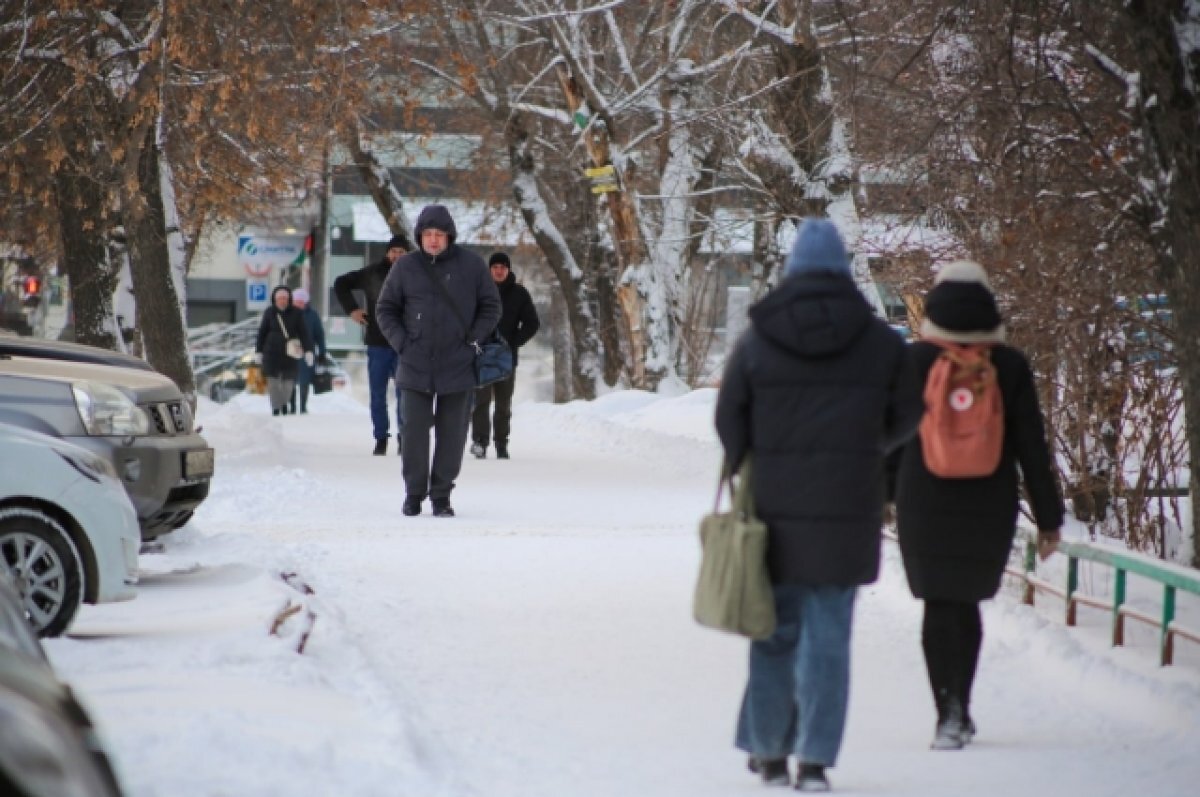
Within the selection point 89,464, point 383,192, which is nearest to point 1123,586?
point 89,464

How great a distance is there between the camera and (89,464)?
9.00m

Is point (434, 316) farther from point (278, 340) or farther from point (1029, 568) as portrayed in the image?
point (278, 340)

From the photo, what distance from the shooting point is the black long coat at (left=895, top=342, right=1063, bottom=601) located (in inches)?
277

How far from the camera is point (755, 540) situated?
20.0 ft

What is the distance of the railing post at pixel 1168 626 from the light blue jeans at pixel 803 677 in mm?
2227

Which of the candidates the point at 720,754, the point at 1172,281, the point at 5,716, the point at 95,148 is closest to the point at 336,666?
the point at 720,754

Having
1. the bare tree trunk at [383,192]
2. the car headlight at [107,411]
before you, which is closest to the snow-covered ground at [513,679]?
the car headlight at [107,411]

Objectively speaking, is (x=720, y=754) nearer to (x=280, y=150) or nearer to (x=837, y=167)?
(x=837, y=167)

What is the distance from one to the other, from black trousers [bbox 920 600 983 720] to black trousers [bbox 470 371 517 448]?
1284 centimetres

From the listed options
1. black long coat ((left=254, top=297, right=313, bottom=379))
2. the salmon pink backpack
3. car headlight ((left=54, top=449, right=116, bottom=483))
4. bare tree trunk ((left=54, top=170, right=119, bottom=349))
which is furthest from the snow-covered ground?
black long coat ((left=254, top=297, right=313, bottom=379))

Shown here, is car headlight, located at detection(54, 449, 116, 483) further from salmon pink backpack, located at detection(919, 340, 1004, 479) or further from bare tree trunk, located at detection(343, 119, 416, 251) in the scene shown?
bare tree trunk, located at detection(343, 119, 416, 251)

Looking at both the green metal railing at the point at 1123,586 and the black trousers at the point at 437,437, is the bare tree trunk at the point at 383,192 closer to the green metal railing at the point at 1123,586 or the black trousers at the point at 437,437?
the black trousers at the point at 437,437

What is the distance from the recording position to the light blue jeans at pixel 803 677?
6.18 meters

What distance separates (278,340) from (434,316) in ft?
55.0
